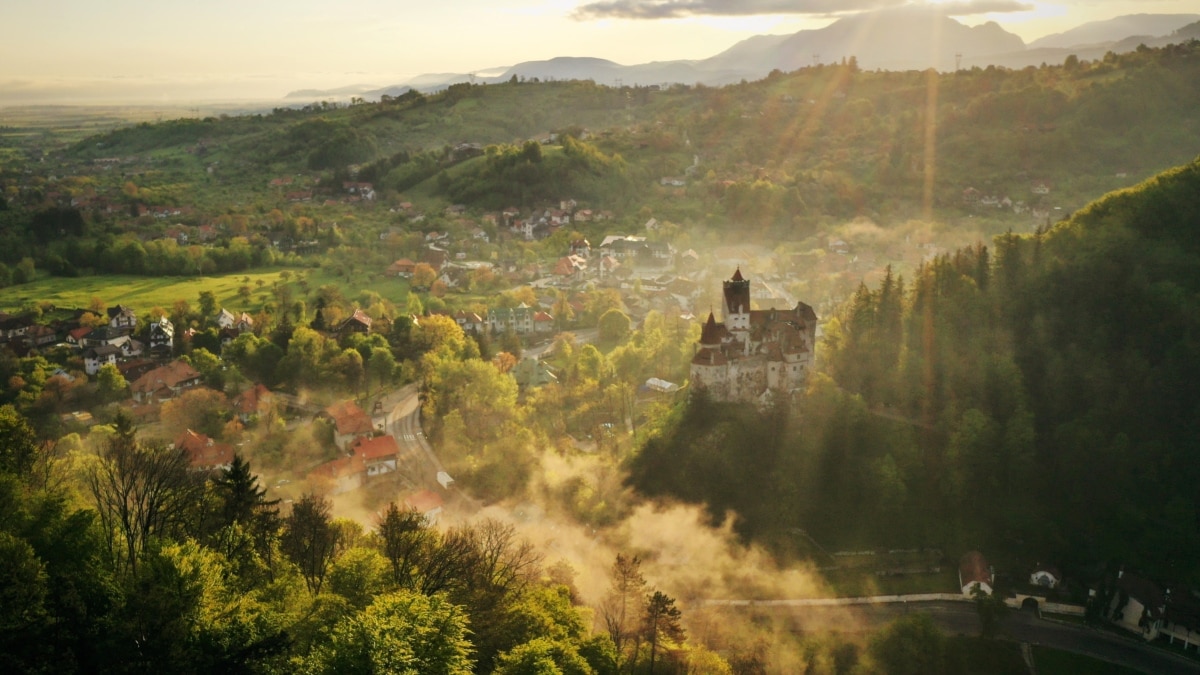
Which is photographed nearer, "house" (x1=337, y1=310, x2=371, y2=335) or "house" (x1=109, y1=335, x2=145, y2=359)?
"house" (x1=109, y1=335, x2=145, y2=359)

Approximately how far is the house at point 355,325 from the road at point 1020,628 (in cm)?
2768

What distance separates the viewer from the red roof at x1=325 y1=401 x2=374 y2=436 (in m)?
35.1

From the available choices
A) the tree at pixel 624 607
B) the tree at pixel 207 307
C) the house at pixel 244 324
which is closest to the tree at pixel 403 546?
the tree at pixel 624 607

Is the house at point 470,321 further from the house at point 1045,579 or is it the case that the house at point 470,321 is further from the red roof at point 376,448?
the house at point 1045,579

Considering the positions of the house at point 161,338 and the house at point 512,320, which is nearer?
the house at point 161,338

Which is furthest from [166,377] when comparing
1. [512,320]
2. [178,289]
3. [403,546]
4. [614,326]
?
[403,546]

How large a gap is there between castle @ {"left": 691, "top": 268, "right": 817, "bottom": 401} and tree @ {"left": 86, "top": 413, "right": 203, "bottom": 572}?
17.6 metres

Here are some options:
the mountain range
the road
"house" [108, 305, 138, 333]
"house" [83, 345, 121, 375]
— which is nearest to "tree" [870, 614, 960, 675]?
the road

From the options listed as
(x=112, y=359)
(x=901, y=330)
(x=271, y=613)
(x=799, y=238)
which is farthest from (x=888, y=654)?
(x=799, y=238)

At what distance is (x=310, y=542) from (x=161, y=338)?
3156 centimetres

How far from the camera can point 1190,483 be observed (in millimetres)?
31344

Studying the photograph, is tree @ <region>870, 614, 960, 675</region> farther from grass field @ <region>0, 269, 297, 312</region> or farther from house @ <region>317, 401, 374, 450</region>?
grass field @ <region>0, 269, 297, 312</region>

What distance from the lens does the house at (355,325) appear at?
45.6 meters

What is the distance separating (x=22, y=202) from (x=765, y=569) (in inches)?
2811
